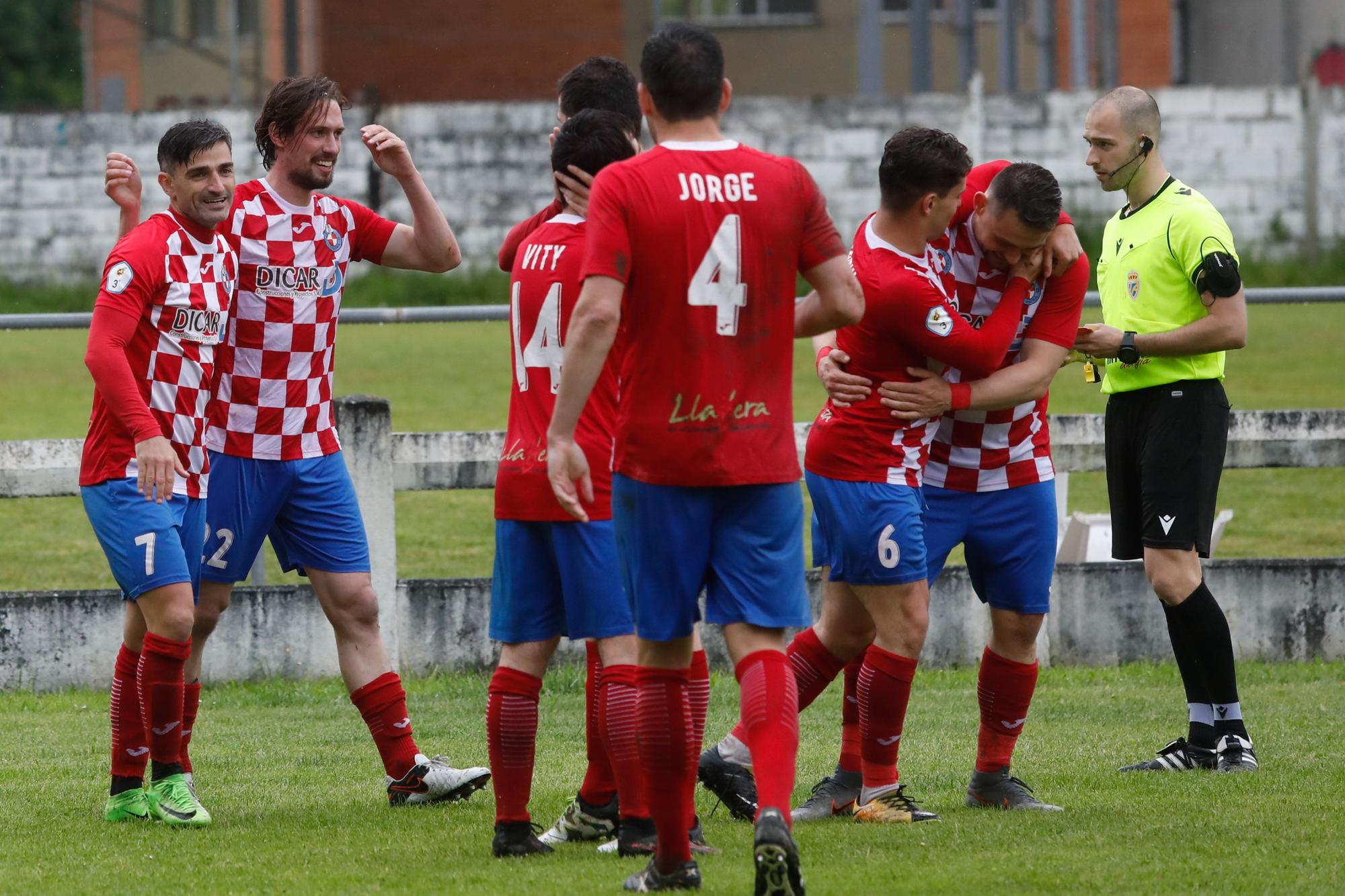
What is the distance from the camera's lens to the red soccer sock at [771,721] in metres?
4.03

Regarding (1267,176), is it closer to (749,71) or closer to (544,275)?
(749,71)

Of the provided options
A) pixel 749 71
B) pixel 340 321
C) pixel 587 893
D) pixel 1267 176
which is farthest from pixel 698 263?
pixel 749 71

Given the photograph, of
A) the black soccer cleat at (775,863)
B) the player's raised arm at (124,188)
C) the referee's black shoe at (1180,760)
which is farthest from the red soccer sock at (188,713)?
the referee's black shoe at (1180,760)

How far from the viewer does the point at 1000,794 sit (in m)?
5.28

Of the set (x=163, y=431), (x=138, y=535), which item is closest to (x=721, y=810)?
(x=138, y=535)

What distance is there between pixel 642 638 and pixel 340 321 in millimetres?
3987

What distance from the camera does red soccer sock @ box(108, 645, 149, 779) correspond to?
211 inches

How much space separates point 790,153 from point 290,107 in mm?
14330

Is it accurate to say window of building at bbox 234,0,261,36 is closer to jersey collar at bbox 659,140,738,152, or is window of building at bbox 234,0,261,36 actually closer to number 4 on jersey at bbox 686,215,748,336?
jersey collar at bbox 659,140,738,152

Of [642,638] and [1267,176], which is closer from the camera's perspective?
[642,638]

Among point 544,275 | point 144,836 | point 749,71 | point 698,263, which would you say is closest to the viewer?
point 698,263

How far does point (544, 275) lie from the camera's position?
15.1 feet

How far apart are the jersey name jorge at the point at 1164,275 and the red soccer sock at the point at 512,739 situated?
259cm

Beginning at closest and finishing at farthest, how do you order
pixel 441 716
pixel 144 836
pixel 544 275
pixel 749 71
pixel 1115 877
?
1. pixel 1115 877
2. pixel 544 275
3. pixel 144 836
4. pixel 441 716
5. pixel 749 71
